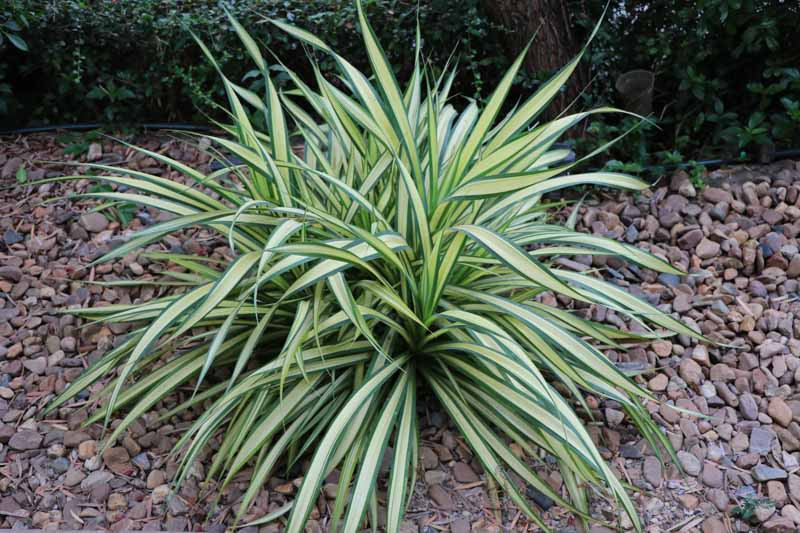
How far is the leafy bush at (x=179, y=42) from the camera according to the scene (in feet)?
9.23

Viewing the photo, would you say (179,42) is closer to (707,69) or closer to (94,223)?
(94,223)

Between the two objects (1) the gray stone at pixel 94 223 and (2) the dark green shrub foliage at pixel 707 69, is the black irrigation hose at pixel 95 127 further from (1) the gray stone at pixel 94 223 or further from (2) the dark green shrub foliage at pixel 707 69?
(2) the dark green shrub foliage at pixel 707 69

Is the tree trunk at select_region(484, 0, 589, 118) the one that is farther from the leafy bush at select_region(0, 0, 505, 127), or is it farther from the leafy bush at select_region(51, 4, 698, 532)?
the leafy bush at select_region(51, 4, 698, 532)

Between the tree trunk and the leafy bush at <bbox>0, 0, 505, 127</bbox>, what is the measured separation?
9cm

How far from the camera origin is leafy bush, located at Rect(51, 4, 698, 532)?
5.41 ft

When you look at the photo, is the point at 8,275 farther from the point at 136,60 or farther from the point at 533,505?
the point at 533,505

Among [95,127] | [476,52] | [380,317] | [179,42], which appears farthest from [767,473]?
[95,127]

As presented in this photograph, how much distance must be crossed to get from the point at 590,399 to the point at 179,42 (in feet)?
5.93

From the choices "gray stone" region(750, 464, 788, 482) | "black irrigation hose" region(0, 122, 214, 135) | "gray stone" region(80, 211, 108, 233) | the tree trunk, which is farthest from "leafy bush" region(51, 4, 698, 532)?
"black irrigation hose" region(0, 122, 214, 135)

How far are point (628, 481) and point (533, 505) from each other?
239 mm

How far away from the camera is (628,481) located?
73.6 inches

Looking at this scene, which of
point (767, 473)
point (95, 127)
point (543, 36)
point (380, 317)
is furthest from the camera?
point (95, 127)

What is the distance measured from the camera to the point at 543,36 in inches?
108

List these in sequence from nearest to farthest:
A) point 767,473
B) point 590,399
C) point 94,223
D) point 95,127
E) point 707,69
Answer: point 767,473, point 590,399, point 94,223, point 707,69, point 95,127
